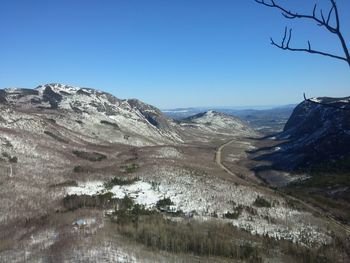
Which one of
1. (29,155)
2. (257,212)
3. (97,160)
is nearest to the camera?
(257,212)

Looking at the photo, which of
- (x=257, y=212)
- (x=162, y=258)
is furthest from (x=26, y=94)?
(x=162, y=258)

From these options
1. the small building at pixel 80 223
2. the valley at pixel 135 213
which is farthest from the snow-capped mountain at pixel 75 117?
the small building at pixel 80 223

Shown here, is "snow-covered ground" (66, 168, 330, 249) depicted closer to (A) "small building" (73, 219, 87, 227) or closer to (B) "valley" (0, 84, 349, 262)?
(B) "valley" (0, 84, 349, 262)

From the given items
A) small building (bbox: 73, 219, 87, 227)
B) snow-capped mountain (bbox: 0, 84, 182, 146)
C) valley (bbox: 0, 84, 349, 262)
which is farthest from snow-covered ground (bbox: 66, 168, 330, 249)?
snow-capped mountain (bbox: 0, 84, 182, 146)

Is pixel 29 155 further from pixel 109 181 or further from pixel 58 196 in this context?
pixel 58 196

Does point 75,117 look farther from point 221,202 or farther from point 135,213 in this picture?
point 135,213

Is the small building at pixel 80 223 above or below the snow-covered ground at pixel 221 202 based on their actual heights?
above

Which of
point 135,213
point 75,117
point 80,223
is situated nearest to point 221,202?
point 135,213

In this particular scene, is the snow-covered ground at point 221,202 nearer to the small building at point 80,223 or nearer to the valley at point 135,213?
the valley at point 135,213
